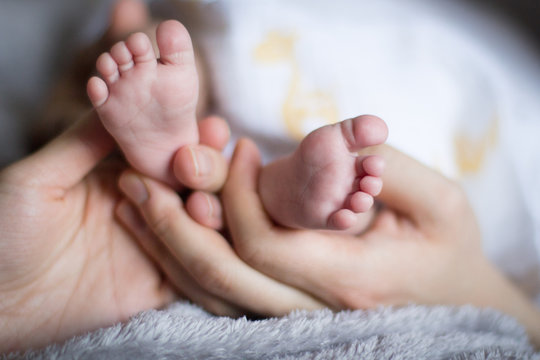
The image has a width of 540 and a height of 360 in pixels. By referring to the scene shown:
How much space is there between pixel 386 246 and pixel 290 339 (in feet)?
0.59

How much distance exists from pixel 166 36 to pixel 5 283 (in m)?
0.35

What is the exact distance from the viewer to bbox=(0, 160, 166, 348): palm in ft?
1.72

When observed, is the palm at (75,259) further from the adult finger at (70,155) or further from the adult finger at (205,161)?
the adult finger at (205,161)

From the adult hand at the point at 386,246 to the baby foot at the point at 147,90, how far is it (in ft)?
0.43

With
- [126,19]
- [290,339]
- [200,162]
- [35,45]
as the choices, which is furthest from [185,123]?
[35,45]

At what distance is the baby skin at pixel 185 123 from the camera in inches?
18.0

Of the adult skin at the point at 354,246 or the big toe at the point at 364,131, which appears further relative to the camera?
the adult skin at the point at 354,246

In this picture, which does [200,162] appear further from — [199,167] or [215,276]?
[215,276]

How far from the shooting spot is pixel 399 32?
0.88 meters

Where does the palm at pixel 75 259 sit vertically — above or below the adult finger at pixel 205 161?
below

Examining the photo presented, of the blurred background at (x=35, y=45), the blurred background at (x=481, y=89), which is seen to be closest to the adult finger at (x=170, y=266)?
the blurred background at (x=481, y=89)

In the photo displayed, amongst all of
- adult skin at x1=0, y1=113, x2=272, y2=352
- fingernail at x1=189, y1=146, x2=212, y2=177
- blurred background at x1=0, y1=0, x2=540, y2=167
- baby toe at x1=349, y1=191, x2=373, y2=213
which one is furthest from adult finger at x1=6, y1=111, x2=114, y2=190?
blurred background at x1=0, y1=0, x2=540, y2=167

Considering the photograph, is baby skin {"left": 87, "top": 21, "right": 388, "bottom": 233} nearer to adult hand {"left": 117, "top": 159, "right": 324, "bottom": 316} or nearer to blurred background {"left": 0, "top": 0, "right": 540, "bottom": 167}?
adult hand {"left": 117, "top": 159, "right": 324, "bottom": 316}

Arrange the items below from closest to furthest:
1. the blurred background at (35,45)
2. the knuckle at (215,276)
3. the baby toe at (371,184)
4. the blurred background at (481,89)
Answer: the baby toe at (371,184)
the knuckle at (215,276)
the blurred background at (481,89)
the blurred background at (35,45)
